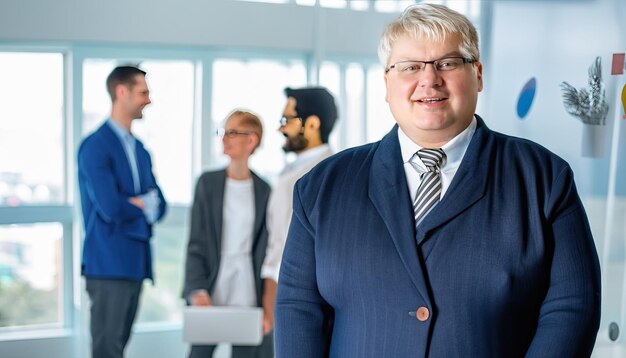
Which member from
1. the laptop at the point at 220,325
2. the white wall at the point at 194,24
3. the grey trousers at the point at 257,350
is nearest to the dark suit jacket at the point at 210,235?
the laptop at the point at 220,325

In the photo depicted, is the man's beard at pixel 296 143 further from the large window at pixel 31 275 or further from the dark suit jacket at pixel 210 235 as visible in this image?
the large window at pixel 31 275

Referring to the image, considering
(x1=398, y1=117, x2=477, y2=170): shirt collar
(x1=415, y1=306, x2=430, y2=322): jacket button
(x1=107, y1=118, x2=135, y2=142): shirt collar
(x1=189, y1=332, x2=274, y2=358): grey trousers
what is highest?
(x1=398, y1=117, x2=477, y2=170): shirt collar

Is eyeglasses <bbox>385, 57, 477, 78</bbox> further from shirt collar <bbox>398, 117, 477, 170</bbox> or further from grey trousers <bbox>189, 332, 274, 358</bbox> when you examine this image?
grey trousers <bbox>189, 332, 274, 358</bbox>

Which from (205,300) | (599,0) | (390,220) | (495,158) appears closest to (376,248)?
(390,220)

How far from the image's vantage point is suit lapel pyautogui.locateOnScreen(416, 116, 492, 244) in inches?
69.2

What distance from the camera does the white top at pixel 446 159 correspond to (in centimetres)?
183

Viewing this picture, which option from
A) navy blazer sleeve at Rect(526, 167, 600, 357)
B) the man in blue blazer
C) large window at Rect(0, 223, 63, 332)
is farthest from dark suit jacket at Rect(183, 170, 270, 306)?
navy blazer sleeve at Rect(526, 167, 600, 357)

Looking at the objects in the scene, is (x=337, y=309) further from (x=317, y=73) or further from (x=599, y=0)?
(x=317, y=73)

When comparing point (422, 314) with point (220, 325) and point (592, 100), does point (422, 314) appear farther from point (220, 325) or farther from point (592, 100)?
point (220, 325)

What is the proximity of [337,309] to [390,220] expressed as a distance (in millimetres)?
219

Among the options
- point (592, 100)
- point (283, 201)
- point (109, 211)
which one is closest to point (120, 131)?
point (109, 211)

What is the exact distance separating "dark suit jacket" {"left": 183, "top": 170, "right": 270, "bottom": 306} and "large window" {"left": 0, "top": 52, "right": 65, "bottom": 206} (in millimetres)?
1000

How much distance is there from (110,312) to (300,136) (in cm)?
143

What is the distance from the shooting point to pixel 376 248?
1.79m
